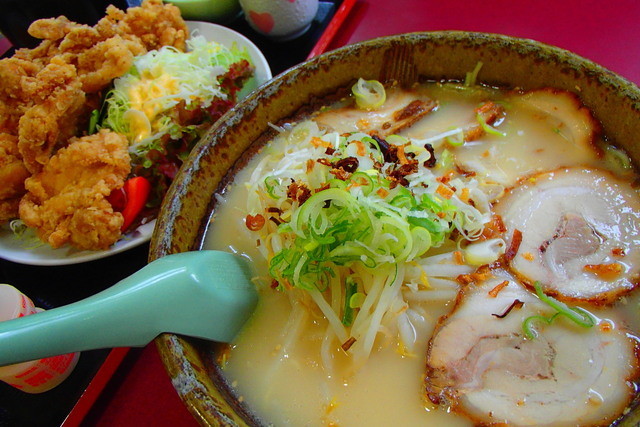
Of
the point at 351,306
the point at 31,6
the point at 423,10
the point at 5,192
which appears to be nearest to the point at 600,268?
the point at 351,306

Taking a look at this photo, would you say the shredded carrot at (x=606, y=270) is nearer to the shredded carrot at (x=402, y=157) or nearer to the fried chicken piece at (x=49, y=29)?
the shredded carrot at (x=402, y=157)

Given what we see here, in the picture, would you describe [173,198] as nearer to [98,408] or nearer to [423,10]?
[98,408]

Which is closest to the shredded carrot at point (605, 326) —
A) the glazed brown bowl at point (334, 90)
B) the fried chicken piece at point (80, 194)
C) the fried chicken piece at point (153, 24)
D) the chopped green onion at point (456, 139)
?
the glazed brown bowl at point (334, 90)

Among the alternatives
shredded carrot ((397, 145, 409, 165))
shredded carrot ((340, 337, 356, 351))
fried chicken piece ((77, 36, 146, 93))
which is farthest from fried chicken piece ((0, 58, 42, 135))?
shredded carrot ((340, 337, 356, 351))

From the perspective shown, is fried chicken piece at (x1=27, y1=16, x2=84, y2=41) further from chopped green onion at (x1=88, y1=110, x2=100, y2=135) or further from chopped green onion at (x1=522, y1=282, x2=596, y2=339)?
chopped green onion at (x1=522, y1=282, x2=596, y2=339)

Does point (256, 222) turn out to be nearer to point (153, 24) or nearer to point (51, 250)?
point (51, 250)
